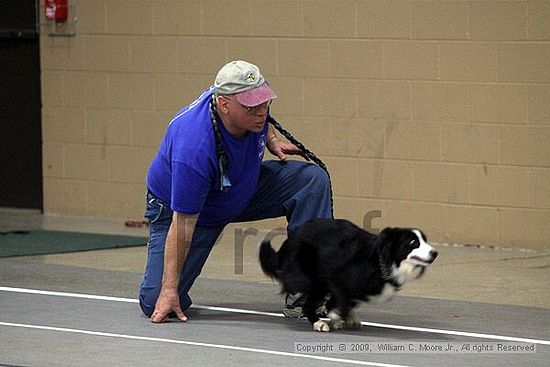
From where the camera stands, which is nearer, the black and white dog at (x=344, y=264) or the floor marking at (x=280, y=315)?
the black and white dog at (x=344, y=264)

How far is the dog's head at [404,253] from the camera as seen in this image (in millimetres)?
6379

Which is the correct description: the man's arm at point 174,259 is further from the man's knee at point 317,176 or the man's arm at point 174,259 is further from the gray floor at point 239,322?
the man's knee at point 317,176

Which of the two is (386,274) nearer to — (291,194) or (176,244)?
(291,194)

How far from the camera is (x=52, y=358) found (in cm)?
613

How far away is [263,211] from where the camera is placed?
730 cm

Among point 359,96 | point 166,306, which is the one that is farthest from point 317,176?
point 359,96

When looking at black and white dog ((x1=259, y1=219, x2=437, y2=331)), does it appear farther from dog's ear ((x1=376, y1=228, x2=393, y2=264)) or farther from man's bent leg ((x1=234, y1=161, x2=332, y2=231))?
man's bent leg ((x1=234, y1=161, x2=332, y2=231))

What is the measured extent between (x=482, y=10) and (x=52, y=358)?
5.02m

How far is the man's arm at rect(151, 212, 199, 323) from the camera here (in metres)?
6.78

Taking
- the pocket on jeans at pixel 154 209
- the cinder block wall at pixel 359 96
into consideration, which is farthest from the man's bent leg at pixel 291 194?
A: the cinder block wall at pixel 359 96

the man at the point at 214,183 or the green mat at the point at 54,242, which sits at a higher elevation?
the man at the point at 214,183

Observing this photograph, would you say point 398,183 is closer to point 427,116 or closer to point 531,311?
point 427,116

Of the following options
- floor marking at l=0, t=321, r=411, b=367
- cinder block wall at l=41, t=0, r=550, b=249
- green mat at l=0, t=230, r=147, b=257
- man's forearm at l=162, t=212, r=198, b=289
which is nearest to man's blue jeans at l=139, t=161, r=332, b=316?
man's forearm at l=162, t=212, r=198, b=289

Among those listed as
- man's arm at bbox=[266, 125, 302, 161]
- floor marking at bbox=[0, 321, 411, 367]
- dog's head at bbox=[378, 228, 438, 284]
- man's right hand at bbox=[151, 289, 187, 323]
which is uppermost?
man's arm at bbox=[266, 125, 302, 161]
